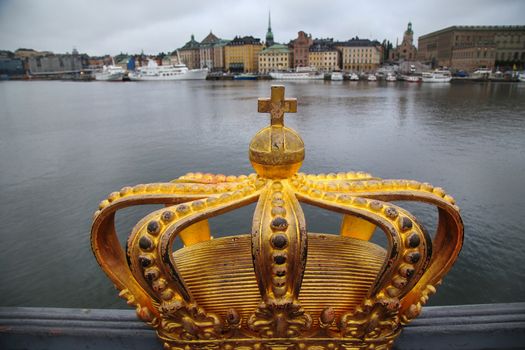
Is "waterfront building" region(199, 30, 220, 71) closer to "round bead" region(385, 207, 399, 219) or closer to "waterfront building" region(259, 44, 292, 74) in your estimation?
"waterfront building" region(259, 44, 292, 74)

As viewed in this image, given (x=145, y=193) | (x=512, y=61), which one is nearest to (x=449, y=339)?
(x=145, y=193)

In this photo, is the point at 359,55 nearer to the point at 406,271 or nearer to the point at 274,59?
the point at 274,59

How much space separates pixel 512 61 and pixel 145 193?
90148 mm

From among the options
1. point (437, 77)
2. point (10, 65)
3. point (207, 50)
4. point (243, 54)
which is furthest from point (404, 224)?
point (10, 65)

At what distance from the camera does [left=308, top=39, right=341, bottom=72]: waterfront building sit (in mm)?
87312

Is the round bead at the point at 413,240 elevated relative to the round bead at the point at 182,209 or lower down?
lower down

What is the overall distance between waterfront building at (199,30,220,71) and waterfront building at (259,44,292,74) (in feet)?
68.5

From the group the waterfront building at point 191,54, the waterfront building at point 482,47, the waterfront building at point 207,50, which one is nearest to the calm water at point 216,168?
the waterfront building at point 482,47

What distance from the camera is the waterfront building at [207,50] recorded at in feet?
342

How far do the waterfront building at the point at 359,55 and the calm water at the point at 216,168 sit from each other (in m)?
68.8

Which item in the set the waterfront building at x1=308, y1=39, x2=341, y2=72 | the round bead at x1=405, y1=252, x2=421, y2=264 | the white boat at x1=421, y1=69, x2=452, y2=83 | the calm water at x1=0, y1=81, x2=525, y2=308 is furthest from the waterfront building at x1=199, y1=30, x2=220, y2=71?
the round bead at x1=405, y1=252, x2=421, y2=264

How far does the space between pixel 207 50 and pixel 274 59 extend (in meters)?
26.0

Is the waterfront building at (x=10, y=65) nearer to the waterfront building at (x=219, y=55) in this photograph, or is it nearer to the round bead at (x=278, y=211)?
the waterfront building at (x=219, y=55)

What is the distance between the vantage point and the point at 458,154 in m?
13.5
